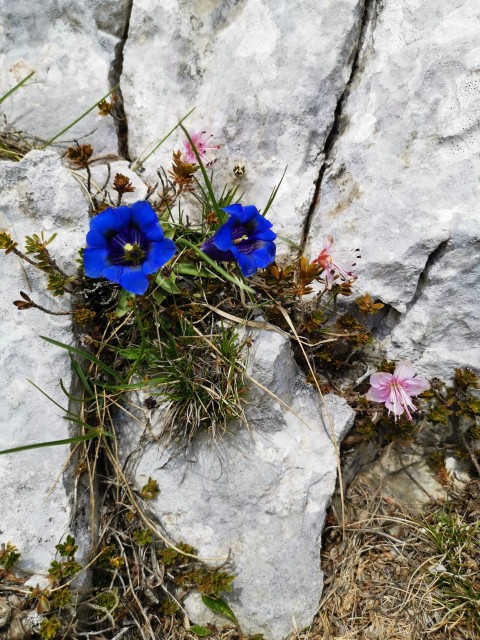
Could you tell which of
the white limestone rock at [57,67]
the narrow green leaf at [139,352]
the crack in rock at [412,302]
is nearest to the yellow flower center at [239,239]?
the narrow green leaf at [139,352]

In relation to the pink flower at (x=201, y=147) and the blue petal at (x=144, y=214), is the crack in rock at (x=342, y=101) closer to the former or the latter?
the pink flower at (x=201, y=147)

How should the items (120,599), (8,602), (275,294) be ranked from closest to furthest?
(8,602) < (120,599) < (275,294)

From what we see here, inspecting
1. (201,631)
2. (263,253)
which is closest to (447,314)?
(263,253)

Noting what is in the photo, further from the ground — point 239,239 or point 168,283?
point 239,239

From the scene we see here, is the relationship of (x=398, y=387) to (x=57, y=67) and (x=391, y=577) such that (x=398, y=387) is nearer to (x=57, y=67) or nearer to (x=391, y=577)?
(x=391, y=577)

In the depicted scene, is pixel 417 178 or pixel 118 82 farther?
pixel 118 82

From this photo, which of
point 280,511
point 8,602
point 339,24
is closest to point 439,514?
point 280,511

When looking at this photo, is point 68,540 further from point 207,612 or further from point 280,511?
point 280,511
